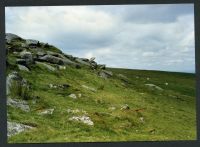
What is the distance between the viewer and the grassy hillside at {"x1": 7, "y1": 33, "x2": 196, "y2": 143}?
26.7 feet

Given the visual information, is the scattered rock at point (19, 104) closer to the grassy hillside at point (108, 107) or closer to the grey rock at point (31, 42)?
the grassy hillside at point (108, 107)

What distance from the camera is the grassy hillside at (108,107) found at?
8133 mm

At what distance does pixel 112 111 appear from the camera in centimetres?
845

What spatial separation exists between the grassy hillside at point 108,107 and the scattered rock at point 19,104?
64 millimetres

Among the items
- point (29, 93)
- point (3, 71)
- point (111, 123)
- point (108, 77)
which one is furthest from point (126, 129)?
point (3, 71)

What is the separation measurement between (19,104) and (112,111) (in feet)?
4.82

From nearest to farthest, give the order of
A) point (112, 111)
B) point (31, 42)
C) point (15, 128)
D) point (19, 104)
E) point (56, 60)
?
1. point (15, 128)
2. point (19, 104)
3. point (112, 111)
4. point (31, 42)
5. point (56, 60)

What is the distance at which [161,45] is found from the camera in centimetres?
849

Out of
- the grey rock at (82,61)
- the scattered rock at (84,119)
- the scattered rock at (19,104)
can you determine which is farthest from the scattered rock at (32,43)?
the scattered rock at (84,119)

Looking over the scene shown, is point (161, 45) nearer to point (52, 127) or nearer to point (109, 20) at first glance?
point (109, 20)

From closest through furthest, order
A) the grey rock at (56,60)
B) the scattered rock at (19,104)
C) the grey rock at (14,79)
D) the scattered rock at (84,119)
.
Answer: the grey rock at (14,79) → the scattered rock at (19,104) → the scattered rock at (84,119) → the grey rock at (56,60)

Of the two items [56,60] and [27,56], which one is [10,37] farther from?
[56,60]

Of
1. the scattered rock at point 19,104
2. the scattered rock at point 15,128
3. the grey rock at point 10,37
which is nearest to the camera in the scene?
the scattered rock at point 15,128

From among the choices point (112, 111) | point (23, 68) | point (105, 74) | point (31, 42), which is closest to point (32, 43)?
point (31, 42)
